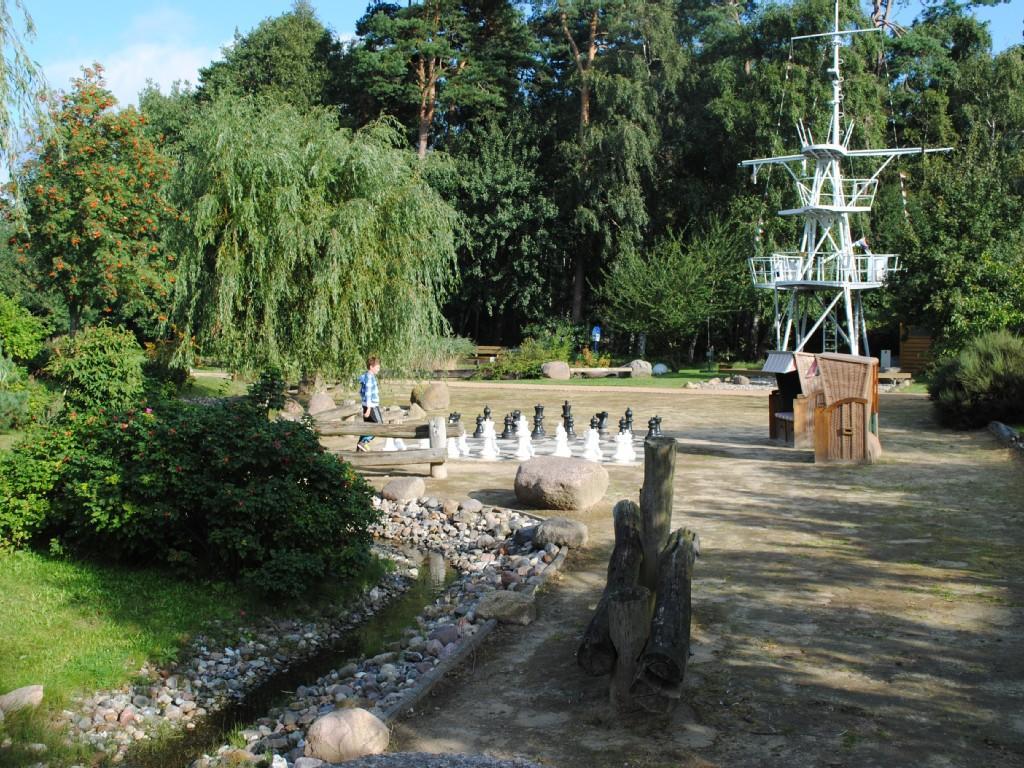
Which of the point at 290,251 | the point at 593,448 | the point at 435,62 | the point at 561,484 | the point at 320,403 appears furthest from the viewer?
the point at 435,62

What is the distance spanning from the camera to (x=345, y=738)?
525 centimetres

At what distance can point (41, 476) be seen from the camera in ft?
29.1

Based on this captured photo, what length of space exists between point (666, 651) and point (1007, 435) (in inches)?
538

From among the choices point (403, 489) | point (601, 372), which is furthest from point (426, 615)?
point (601, 372)

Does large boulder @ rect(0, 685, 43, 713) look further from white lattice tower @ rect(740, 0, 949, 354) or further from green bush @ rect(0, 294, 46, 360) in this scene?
white lattice tower @ rect(740, 0, 949, 354)

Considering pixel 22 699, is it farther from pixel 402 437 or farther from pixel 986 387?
pixel 986 387

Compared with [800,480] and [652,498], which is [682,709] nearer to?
[652,498]

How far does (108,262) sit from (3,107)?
50.8ft

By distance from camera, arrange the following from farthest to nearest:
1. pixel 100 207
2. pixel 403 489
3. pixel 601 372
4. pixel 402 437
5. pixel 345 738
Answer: pixel 601 372
pixel 100 207
pixel 402 437
pixel 403 489
pixel 345 738

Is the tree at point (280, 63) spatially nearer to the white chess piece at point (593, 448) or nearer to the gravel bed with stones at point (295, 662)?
the white chess piece at point (593, 448)

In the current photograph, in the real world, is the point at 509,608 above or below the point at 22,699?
above

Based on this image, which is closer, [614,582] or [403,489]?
[614,582]

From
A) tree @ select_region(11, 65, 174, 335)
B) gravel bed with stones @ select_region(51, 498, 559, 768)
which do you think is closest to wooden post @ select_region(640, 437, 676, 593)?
gravel bed with stones @ select_region(51, 498, 559, 768)

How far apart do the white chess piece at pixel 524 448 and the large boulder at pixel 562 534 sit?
18.2ft
